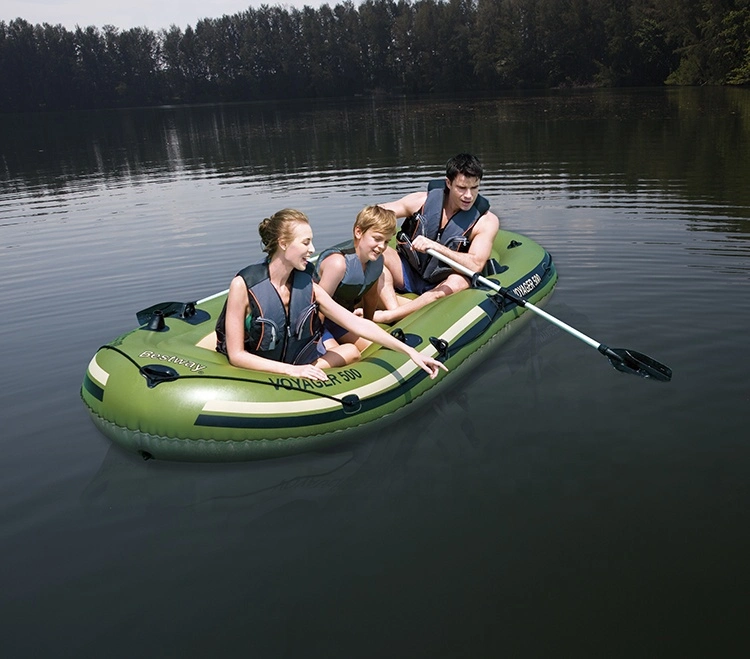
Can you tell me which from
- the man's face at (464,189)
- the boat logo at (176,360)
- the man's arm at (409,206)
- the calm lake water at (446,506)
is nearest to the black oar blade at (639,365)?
the calm lake water at (446,506)

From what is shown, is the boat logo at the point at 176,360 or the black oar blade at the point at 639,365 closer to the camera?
the boat logo at the point at 176,360

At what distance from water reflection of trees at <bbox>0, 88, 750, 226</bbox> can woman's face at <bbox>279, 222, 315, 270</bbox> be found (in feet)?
23.6

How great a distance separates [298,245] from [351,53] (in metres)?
64.8

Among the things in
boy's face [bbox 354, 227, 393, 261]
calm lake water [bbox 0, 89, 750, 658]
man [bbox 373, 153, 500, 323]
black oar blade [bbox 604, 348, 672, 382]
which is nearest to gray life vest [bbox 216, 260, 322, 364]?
boy's face [bbox 354, 227, 393, 261]

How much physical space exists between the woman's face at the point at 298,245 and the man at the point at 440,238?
143 cm

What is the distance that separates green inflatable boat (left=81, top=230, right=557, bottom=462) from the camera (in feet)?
12.2

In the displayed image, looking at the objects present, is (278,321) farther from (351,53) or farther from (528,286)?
(351,53)

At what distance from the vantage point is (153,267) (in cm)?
812

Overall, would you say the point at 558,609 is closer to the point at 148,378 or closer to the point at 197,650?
the point at 197,650

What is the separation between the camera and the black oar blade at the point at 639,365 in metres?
4.32

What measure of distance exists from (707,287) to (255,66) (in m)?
68.7

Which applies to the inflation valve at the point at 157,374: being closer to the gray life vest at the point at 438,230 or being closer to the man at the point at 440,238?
the man at the point at 440,238

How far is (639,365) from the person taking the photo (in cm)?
436

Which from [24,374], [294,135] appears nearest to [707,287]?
[24,374]
